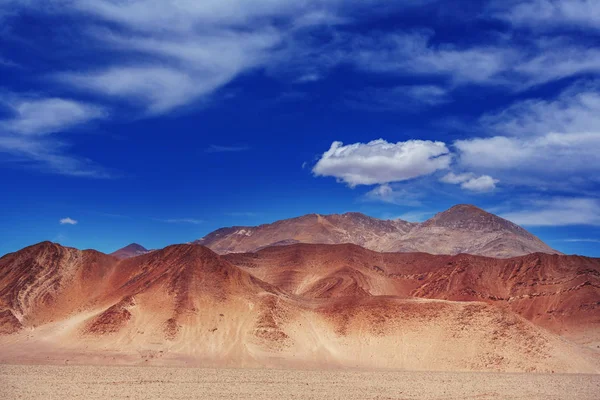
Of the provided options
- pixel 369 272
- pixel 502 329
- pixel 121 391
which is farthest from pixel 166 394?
pixel 369 272

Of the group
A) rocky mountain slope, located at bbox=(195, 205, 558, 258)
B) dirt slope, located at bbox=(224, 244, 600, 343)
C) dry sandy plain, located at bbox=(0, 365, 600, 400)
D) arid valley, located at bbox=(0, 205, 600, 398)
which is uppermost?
rocky mountain slope, located at bbox=(195, 205, 558, 258)

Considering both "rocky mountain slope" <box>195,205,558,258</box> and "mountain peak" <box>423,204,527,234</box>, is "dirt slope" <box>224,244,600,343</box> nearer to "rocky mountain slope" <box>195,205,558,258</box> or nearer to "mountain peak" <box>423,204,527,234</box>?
"rocky mountain slope" <box>195,205,558,258</box>

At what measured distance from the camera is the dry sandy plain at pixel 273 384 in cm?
3275

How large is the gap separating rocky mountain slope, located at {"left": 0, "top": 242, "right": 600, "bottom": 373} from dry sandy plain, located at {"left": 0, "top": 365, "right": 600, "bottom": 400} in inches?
168

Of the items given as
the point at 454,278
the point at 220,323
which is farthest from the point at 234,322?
the point at 454,278

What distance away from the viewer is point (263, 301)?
5669 cm

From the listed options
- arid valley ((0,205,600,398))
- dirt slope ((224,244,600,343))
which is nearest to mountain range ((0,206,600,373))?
arid valley ((0,205,600,398))

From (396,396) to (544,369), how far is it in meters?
17.9

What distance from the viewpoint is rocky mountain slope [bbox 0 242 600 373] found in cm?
4781

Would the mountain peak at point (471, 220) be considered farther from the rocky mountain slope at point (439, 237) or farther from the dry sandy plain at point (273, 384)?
the dry sandy plain at point (273, 384)

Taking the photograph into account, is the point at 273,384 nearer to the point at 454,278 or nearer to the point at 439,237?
the point at 454,278

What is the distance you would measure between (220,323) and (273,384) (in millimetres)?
17528

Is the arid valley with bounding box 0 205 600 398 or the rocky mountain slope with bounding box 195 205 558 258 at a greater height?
the rocky mountain slope with bounding box 195 205 558 258

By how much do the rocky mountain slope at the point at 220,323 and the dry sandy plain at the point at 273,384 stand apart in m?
4.27
